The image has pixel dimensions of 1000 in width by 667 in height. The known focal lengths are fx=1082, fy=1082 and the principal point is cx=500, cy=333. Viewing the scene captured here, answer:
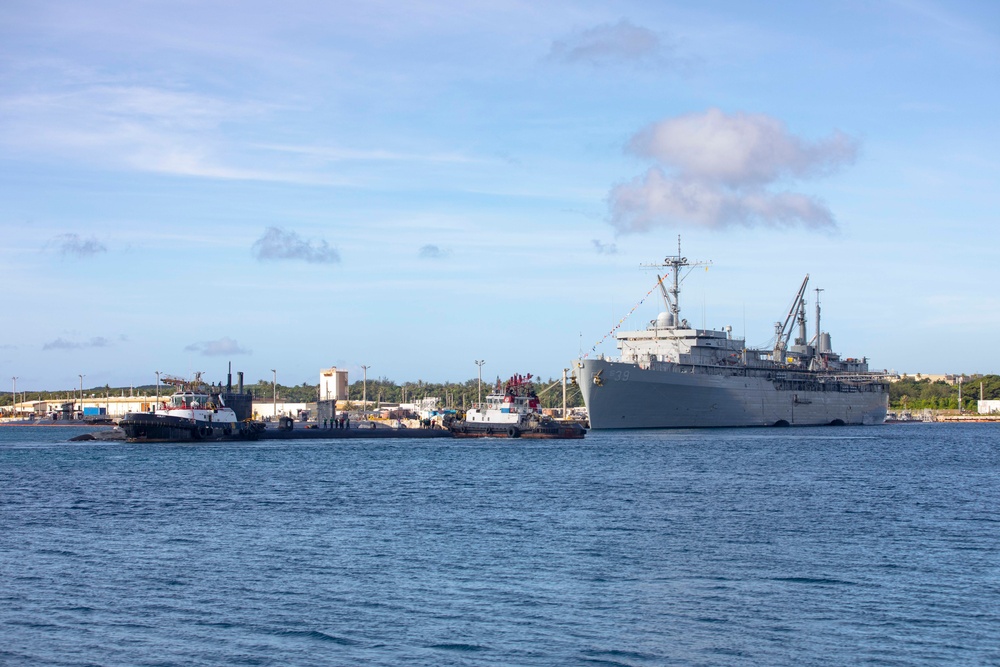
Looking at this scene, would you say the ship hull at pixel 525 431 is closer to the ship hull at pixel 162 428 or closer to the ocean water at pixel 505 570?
the ship hull at pixel 162 428

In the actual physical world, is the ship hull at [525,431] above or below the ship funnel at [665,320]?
below

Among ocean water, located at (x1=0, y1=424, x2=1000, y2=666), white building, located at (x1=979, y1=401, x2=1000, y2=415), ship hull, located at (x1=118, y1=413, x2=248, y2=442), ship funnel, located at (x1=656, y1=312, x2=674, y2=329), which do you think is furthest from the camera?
white building, located at (x1=979, y1=401, x2=1000, y2=415)

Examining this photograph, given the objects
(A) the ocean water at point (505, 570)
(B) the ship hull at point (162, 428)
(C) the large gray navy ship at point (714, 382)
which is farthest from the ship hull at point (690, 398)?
(A) the ocean water at point (505, 570)

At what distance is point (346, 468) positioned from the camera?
2328 inches

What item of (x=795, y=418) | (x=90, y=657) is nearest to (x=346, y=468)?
(x=90, y=657)

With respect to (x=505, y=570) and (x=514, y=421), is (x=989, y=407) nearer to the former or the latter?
(x=514, y=421)

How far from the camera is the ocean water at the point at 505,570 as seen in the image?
739 inches

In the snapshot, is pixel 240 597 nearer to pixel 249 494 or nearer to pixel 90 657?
pixel 90 657

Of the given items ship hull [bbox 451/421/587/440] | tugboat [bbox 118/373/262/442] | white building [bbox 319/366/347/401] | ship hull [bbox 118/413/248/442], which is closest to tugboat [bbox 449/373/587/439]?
ship hull [bbox 451/421/587/440]

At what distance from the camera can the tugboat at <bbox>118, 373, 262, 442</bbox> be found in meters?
84.4

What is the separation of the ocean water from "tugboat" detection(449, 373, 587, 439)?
35.9 m

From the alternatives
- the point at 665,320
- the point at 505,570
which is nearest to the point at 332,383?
the point at 665,320

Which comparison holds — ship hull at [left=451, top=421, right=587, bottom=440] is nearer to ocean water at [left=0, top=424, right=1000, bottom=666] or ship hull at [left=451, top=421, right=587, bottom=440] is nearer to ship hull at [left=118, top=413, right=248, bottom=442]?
ship hull at [left=118, top=413, right=248, bottom=442]

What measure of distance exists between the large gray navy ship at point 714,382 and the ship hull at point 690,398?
0.09 m
